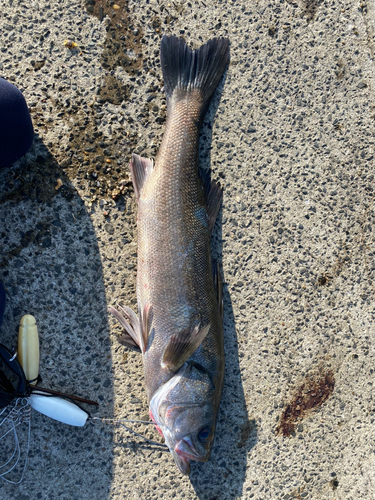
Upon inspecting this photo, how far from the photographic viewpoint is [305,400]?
322cm

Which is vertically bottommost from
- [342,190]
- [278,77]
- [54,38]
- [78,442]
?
[78,442]

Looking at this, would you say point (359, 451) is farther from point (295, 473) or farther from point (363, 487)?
point (295, 473)

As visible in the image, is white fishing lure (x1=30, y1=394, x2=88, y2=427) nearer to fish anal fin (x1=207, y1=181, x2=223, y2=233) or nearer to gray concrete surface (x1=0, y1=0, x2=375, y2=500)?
gray concrete surface (x1=0, y1=0, x2=375, y2=500)

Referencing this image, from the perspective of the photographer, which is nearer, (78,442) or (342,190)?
(78,442)

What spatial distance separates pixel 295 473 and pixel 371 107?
124 inches

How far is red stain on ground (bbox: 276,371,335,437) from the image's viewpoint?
10.5 feet

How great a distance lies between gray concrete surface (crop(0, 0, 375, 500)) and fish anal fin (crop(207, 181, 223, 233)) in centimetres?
16

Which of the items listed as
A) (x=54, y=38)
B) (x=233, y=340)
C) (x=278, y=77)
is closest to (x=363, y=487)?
(x=233, y=340)

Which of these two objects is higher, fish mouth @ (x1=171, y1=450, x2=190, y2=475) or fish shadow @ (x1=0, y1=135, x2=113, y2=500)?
fish shadow @ (x1=0, y1=135, x2=113, y2=500)

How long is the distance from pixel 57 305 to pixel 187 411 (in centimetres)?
129

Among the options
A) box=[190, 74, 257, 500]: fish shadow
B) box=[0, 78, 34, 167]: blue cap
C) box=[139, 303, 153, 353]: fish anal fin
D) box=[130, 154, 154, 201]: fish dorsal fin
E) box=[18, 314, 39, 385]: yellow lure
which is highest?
box=[0, 78, 34, 167]: blue cap

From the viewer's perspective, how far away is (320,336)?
10.7 feet

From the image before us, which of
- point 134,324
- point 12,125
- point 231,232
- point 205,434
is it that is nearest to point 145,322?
point 134,324

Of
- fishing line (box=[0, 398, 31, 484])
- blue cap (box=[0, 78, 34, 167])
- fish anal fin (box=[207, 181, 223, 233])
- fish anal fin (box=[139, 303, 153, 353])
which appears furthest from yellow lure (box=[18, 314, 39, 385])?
fish anal fin (box=[207, 181, 223, 233])
